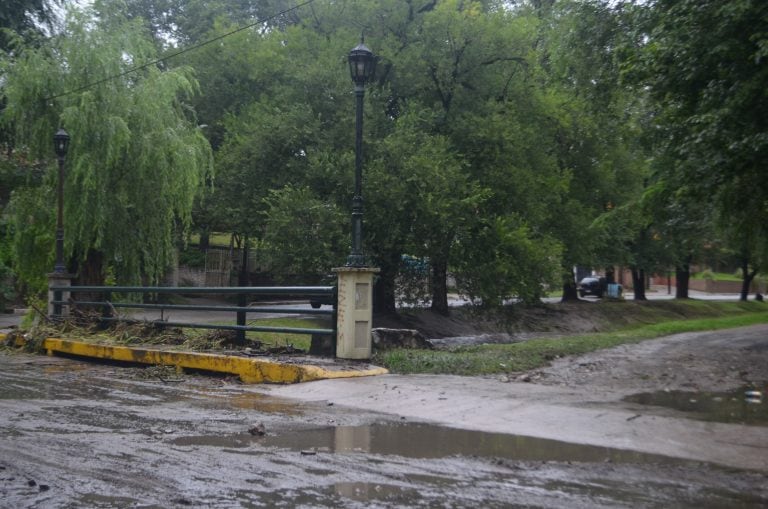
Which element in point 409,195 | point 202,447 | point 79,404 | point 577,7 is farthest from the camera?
point 409,195

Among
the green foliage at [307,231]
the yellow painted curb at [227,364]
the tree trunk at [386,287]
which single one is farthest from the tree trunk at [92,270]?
the tree trunk at [386,287]

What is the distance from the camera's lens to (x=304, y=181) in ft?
85.1

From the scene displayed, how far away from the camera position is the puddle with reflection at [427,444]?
20.5ft

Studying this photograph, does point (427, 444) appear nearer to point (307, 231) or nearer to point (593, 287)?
point (307, 231)

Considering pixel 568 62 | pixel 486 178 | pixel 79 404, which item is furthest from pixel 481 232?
pixel 79 404

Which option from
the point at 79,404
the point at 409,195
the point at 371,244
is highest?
the point at 409,195

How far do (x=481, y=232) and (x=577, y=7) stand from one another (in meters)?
9.43

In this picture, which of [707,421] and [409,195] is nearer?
[707,421]

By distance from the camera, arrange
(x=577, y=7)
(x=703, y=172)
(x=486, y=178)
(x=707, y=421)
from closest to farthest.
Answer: (x=707, y=421) < (x=703, y=172) < (x=577, y=7) < (x=486, y=178)

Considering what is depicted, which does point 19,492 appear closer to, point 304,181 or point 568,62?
point 568,62

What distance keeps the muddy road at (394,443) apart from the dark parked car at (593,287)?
4038 centimetres

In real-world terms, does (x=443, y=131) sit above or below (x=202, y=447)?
above

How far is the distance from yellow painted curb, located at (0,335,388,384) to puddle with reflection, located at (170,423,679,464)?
3.02 metres

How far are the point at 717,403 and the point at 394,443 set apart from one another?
405 cm
